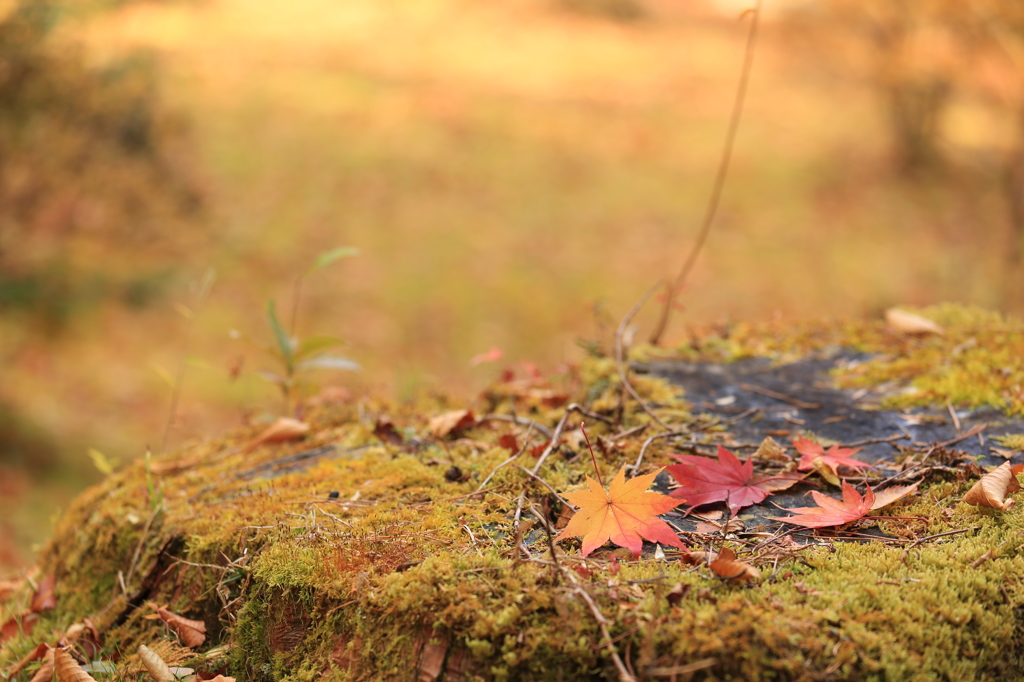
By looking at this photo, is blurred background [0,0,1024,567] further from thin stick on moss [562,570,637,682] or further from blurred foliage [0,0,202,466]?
thin stick on moss [562,570,637,682]

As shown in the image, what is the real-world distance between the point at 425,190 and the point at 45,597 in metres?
7.64

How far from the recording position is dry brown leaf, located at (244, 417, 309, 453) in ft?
7.54

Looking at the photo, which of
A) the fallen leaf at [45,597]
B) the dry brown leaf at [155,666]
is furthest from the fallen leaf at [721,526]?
the fallen leaf at [45,597]

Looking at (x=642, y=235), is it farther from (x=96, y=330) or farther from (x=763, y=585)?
(x=763, y=585)

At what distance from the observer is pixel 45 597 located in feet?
6.88

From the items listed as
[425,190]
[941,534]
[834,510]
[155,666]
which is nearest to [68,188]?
[425,190]

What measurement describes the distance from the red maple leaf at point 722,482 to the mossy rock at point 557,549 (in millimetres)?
47

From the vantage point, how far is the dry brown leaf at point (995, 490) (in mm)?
1458

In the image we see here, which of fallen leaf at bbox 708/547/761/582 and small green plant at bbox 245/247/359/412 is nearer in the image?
fallen leaf at bbox 708/547/761/582

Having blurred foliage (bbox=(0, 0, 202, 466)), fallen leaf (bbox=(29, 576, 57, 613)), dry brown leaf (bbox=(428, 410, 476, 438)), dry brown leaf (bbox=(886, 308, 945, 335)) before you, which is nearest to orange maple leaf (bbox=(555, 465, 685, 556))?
dry brown leaf (bbox=(428, 410, 476, 438))

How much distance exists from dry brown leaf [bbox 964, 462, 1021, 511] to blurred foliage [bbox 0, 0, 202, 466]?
17.4ft

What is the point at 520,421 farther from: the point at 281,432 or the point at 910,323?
the point at 910,323

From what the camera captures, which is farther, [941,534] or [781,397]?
[781,397]

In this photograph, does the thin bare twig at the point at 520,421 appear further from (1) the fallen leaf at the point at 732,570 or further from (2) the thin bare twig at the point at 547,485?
(1) the fallen leaf at the point at 732,570
